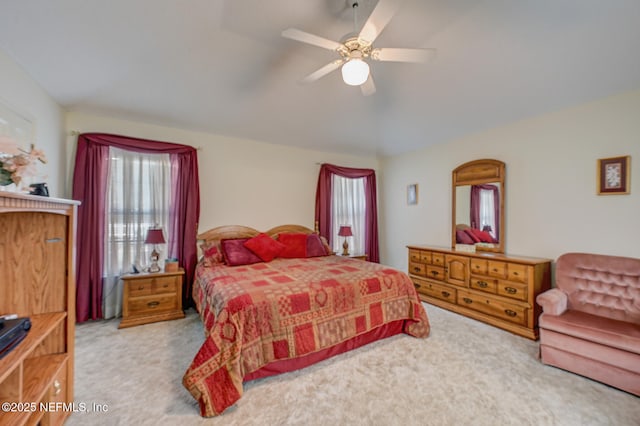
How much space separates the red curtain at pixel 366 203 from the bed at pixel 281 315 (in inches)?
58.2

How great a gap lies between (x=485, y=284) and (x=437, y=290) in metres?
0.70

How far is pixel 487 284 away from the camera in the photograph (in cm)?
324

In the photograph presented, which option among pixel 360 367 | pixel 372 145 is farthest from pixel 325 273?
pixel 372 145

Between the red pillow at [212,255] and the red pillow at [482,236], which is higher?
the red pillow at [482,236]

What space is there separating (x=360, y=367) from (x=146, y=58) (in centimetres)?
353

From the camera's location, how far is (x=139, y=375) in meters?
2.13

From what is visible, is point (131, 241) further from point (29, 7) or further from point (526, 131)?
point (526, 131)

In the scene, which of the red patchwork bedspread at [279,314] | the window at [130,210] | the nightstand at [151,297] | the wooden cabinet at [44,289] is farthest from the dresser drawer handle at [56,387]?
the window at [130,210]

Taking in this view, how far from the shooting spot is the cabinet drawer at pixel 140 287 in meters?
3.08

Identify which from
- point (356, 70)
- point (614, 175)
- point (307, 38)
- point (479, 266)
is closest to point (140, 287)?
point (307, 38)

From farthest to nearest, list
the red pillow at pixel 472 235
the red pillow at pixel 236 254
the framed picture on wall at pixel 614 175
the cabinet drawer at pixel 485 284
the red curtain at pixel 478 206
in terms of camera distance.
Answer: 1. the red pillow at pixel 472 235
2. the red curtain at pixel 478 206
3. the red pillow at pixel 236 254
4. the cabinet drawer at pixel 485 284
5. the framed picture on wall at pixel 614 175

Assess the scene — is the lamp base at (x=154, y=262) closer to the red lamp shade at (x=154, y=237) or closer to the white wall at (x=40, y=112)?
the red lamp shade at (x=154, y=237)

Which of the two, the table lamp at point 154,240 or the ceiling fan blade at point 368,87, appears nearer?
the ceiling fan blade at point 368,87

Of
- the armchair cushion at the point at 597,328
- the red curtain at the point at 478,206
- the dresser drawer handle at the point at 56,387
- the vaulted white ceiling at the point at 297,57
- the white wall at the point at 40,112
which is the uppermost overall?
the vaulted white ceiling at the point at 297,57
